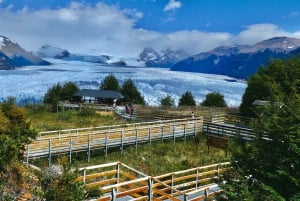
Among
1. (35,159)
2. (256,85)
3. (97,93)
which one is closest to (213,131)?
(35,159)

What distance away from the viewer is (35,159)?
21062 millimetres

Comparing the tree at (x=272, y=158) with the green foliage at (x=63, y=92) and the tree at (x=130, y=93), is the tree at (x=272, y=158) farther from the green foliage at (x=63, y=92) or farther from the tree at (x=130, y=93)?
the tree at (x=130, y=93)

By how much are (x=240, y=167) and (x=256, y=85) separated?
38.4 m

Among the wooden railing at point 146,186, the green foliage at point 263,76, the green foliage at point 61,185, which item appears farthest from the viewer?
the green foliage at point 263,76

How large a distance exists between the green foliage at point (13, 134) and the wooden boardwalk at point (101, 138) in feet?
5.42

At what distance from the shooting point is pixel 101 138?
976 inches

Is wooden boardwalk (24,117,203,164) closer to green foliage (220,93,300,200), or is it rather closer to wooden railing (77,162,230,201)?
wooden railing (77,162,230,201)

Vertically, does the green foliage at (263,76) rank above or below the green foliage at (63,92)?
above

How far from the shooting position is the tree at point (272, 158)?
376 inches

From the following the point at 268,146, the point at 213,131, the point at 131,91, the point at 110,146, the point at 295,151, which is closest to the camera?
the point at 295,151

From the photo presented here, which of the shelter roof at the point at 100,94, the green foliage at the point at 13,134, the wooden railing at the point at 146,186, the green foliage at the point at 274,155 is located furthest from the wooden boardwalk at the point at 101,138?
the shelter roof at the point at 100,94

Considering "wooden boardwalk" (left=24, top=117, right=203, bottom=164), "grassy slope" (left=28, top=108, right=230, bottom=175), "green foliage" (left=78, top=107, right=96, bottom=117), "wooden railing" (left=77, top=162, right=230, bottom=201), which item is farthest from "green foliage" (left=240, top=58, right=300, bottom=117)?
"wooden railing" (left=77, top=162, right=230, bottom=201)

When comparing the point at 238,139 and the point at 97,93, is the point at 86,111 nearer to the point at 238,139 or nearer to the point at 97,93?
the point at 97,93

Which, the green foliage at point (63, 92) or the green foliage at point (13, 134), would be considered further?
the green foliage at point (63, 92)
